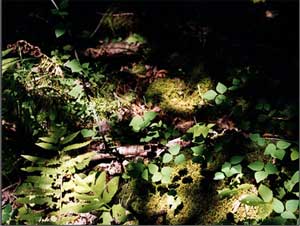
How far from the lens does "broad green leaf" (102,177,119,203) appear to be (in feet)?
9.43

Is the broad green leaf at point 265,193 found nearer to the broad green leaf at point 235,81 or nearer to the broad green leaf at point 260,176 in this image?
the broad green leaf at point 260,176

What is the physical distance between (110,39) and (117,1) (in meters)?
0.50

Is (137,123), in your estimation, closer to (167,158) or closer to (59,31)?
(167,158)

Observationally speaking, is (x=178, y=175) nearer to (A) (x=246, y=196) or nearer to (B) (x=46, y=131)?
(A) (x=246, y=196)

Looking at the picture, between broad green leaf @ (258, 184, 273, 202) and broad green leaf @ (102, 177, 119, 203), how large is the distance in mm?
947

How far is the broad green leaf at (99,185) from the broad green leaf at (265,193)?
1.03 m

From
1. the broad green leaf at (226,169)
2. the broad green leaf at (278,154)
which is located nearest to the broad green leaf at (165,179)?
the broad green leaf at (226,169)

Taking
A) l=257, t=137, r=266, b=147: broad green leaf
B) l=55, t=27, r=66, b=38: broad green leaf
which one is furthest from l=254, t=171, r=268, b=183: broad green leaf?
l=55, t=27, r=66, b=38: broad green leaf

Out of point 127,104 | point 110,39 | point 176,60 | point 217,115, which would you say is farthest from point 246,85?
point 110,39

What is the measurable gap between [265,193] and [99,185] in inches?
42.9

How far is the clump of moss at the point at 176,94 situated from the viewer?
12.0 ft

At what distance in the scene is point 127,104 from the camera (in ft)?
11.8

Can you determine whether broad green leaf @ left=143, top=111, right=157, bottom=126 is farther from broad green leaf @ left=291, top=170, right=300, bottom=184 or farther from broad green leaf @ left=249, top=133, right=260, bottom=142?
broad green leaf @ left=291, top=170, right=300, bottom=184

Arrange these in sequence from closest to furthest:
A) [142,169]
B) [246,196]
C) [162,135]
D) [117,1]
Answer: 1. [246,196]
2. [142,169]
3. [162,135]
4. [117,1]
